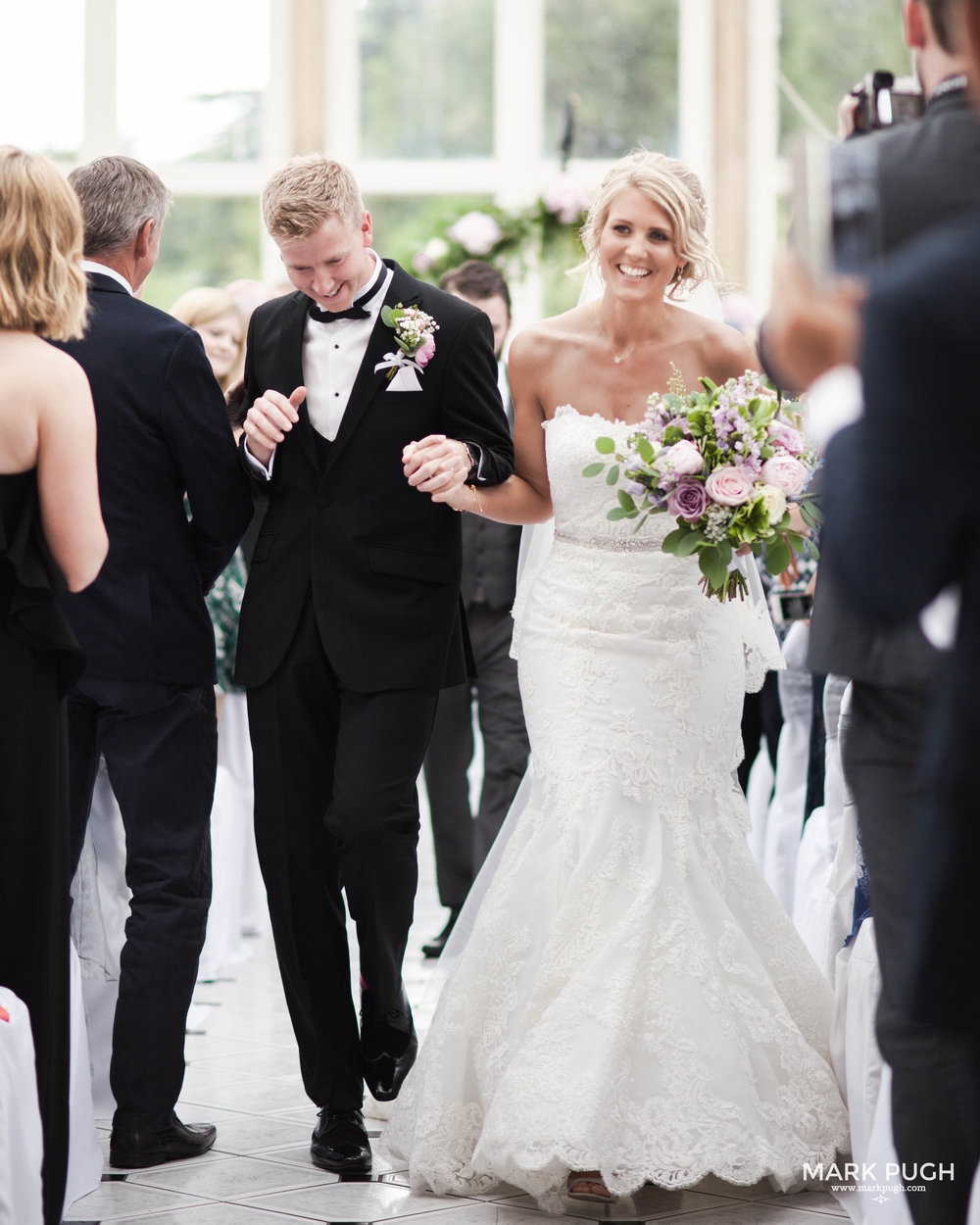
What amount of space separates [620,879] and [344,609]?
0.82 m

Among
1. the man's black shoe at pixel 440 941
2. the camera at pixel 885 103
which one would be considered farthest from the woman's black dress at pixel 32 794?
the man's black shoe at pixel 440 941

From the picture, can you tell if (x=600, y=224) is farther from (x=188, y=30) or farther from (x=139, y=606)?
(x=188, y=30)

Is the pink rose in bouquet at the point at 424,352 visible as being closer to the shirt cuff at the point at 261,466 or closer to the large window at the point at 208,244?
the shirt cuff at the point at 261,466

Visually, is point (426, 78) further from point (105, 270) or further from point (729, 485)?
point (729, 485)

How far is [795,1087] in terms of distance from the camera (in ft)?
10.3

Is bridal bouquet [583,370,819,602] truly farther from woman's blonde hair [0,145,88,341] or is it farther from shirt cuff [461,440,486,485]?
woman's blonde hair [0,145,88,341]

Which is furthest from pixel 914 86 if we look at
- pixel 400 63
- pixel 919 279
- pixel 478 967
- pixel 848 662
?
pixel 400 63

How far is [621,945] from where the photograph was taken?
125 inches

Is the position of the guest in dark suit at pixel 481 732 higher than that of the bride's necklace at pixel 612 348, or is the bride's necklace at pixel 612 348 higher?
the bride's necklace at pixel 612 348

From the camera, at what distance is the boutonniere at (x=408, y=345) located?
11.0 ft

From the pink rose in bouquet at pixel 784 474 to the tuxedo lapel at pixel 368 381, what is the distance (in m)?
0.85

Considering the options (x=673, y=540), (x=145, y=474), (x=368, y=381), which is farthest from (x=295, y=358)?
(x=673, y=540)

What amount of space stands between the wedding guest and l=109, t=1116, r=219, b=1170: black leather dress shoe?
59cm

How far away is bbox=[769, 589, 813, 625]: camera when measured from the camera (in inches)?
190
